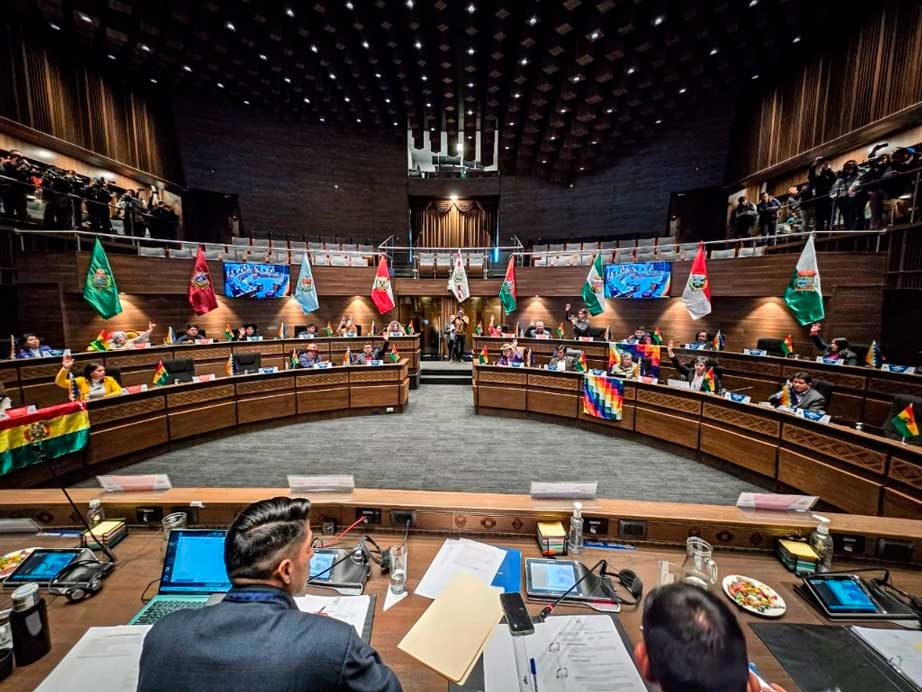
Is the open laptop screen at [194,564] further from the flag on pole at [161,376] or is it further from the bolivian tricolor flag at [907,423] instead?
the bolivian tricolor flag at [907,423]

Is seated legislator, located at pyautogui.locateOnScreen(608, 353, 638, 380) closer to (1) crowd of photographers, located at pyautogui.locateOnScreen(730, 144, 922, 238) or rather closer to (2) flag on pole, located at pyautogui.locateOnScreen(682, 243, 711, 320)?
(2) flag on pole, located at pyautogui.locateOnScreen(682, 243, 711, 320)

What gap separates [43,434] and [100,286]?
3.68 metres

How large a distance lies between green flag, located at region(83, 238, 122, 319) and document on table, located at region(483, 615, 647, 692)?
28.1ft

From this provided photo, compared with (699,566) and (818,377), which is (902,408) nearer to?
(818,377)

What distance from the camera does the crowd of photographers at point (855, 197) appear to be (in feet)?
21.6

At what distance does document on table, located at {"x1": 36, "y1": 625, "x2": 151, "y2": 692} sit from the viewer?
1.22 metres

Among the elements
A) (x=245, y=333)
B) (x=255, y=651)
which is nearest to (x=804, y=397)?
(x=255, y=651)

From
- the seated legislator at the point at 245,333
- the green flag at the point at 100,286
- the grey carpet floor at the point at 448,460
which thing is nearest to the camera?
the grey carpet floor at the point at 448,460

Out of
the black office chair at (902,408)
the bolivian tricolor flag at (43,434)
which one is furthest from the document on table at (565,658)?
the bolivian tricolor flag at (43,434)

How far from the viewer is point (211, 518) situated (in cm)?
218

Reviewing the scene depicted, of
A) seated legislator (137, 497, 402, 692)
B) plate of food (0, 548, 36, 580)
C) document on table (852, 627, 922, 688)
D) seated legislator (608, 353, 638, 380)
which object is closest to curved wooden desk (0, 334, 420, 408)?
seated legislator (608, 353, 638, 380)

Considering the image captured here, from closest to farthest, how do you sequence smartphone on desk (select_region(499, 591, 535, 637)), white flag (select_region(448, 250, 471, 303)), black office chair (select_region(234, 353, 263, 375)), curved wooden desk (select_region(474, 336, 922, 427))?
smartphone on desk (select_region(499, 591, 535, 637)), curved wooden desk (select_region(474, 336, 922, 427)), black office chair (select_region(234, 353, 263, 375)), white flag (select_region(448, 250, 471, 303))

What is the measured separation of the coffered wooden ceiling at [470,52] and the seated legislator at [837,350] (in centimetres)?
612

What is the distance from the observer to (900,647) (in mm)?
1385
